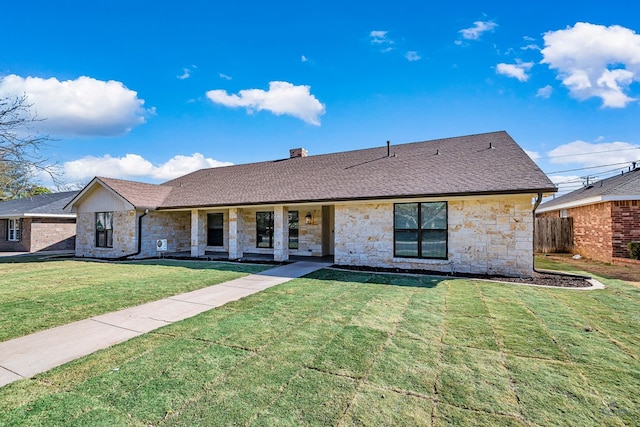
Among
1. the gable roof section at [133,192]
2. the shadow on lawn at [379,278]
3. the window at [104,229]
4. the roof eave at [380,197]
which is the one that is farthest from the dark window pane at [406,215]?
the window at [104,229]

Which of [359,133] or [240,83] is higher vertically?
[240,83]

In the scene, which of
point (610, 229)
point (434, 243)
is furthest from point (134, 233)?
point (610, 229)

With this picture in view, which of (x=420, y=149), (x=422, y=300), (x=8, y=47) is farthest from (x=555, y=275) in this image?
(x=8, y=47)

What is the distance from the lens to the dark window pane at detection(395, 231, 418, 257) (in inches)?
399

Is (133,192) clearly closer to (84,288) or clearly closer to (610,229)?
(84,288)

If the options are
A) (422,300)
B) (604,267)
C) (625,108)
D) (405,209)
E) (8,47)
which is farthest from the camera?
(625,108)

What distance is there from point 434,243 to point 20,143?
11432mm

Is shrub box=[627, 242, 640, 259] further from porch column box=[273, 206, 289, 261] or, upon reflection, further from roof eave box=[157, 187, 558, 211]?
porch column box=[273, 206, 289, 261]

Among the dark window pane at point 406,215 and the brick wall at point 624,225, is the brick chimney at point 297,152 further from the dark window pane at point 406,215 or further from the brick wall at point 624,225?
the brick wall at point 624,225

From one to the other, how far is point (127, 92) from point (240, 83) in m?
4.51

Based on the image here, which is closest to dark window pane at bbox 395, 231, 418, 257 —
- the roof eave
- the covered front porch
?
the roof eave

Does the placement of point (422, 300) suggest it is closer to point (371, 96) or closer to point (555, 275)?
point (555, 275)

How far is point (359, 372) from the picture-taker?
3.34 meters

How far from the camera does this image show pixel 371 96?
13.4 metres
